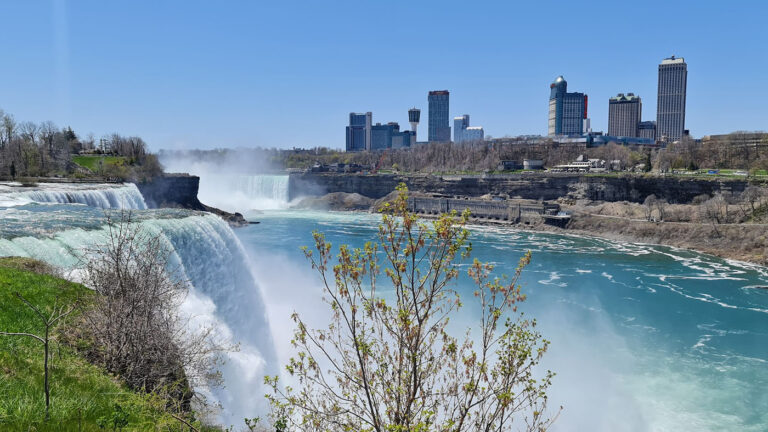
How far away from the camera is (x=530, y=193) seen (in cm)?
7519

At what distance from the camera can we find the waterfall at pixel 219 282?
46.5 ft

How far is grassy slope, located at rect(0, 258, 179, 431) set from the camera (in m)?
5.91

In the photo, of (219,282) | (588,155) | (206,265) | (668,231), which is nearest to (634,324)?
(219,282)

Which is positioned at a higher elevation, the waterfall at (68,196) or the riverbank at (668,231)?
Answer: the waterfall at (68,196)

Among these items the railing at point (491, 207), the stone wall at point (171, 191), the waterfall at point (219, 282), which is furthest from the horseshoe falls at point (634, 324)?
the railing at point (491, 207)

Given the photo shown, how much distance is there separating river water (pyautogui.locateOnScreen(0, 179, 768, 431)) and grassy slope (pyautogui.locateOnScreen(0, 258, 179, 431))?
4.81 m

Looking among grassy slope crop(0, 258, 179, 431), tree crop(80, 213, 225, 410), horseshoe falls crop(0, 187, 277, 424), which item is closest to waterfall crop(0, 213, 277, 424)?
horseshoe falls crop(0, 187, 277, 424)

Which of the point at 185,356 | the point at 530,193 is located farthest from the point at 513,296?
the point at 530,193

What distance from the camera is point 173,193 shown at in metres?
54.5

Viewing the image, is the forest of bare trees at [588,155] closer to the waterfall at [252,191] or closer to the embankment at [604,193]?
the embankment at [604,193]

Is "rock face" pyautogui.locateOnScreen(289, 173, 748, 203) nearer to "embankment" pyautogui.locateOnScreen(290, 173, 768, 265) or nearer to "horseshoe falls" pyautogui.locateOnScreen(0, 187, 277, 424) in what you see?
"embankment" pyautogui.locateOnScreen(290, 173, 768, 265)

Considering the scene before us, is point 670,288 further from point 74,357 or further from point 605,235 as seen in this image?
point 74,357

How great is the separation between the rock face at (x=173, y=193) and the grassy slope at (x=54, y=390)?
144 ft

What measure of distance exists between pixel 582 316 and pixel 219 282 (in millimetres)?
17233
